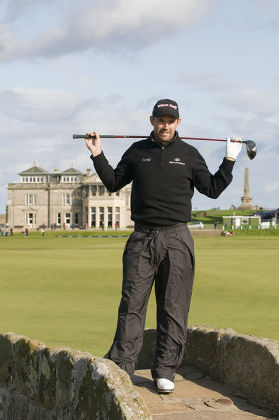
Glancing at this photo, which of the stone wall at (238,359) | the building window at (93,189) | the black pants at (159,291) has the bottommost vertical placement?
the stone wall at (238,359)

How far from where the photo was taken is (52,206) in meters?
144

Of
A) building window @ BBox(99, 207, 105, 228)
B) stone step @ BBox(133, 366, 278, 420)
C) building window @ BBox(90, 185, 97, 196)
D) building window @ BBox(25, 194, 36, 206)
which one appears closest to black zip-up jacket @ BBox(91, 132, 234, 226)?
stone step @ BBox(133, 366, 278, 420)

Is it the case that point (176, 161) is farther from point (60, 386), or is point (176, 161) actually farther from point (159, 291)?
point (60, 386)

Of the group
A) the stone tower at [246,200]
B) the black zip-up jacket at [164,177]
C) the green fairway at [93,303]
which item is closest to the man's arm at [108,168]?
the black zip-up jacket at [164,177]

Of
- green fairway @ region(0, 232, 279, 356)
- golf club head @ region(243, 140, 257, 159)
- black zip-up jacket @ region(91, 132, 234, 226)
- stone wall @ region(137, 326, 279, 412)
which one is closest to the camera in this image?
stone wall @ region(137, 326, 279, 412)

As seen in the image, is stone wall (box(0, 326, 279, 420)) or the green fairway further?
the green fairway

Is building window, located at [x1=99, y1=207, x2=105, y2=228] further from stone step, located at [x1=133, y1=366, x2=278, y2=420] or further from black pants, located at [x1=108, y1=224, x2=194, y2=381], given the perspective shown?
black pants, located at [x1=108, y1=224, x2=194, y2=381]

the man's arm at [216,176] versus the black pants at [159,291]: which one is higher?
the man's arm at [216,176]

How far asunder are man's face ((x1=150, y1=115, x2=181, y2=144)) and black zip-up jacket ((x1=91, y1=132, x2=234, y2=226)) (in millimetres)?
62

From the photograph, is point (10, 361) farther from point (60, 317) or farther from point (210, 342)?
point (60, 317)

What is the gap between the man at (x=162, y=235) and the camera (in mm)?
5895

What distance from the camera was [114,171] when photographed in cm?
645

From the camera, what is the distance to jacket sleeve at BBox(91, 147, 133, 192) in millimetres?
6367

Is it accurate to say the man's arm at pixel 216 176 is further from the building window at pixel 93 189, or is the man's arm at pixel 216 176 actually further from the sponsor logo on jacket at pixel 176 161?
the building window at pixel 93 189
